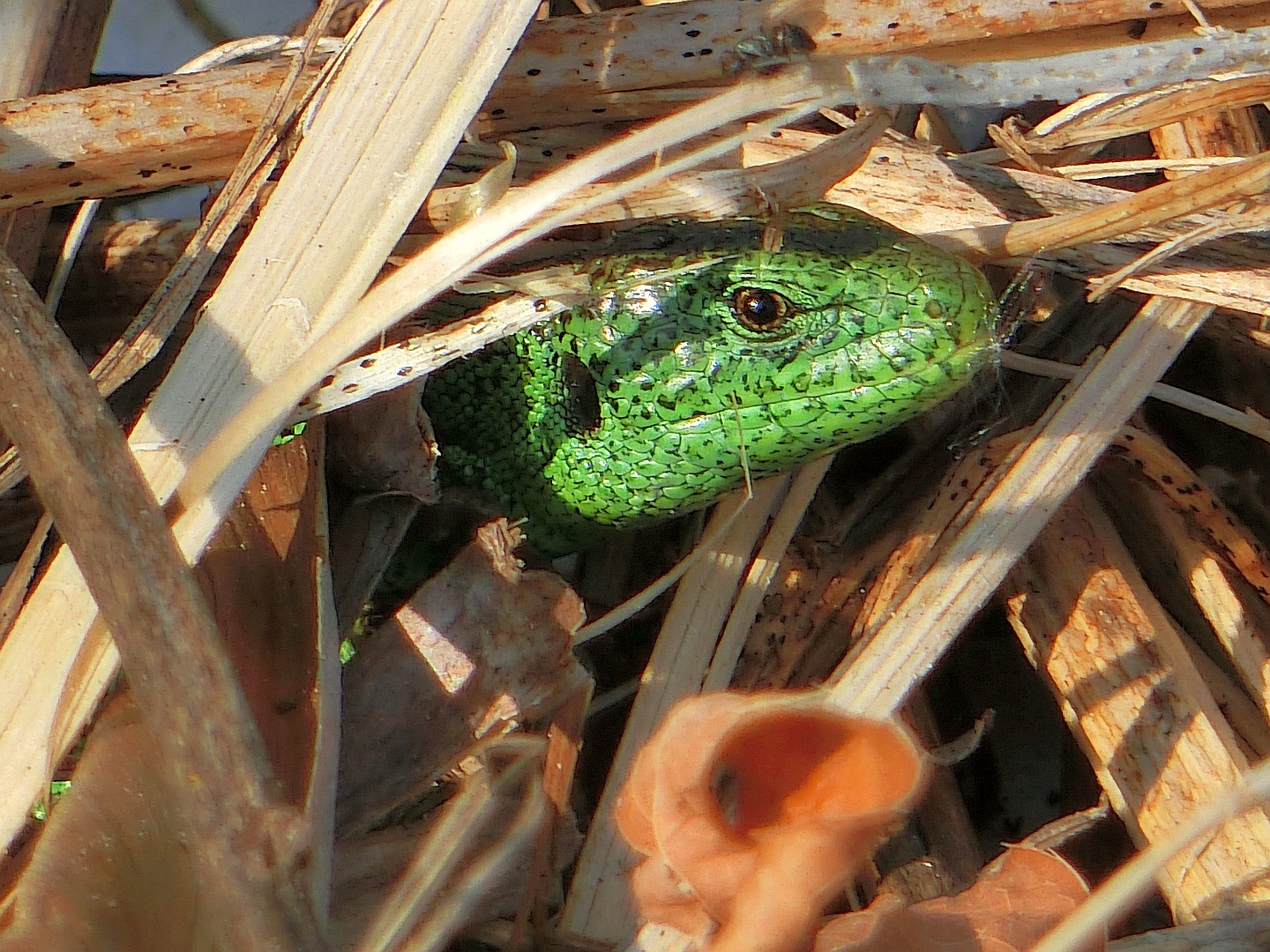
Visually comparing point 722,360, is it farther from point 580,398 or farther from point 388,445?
point 388,445

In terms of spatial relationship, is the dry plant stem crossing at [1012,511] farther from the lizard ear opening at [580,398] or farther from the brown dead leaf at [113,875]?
the brown dead leaf at [113,875]

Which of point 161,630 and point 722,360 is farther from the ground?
point 161,630

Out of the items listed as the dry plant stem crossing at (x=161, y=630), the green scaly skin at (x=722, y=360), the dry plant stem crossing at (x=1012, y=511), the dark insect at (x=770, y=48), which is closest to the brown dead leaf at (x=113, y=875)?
the dry plant stem crossing at (x=161, y=630)

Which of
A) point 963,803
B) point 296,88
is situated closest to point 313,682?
point 296,88

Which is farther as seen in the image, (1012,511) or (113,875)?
(1012,511)

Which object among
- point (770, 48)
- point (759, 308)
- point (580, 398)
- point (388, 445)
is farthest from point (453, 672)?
point (770, 48)

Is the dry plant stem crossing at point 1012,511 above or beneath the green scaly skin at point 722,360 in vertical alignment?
beneath

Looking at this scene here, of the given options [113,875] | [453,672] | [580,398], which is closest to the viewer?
[113,875]
